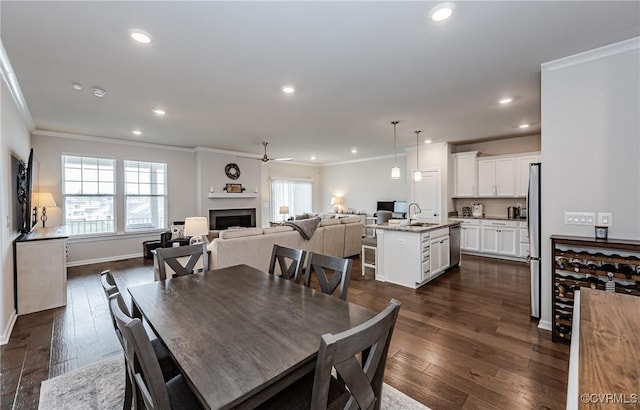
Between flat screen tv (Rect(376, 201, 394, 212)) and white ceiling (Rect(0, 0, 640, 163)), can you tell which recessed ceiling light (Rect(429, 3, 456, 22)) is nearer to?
white ceiling (Rect(0, 0, 640, 163))

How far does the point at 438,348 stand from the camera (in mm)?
2500

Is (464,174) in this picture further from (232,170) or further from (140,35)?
(140,35)

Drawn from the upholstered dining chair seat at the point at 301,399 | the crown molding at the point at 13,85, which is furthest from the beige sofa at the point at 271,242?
the upholstered dining chair seat at the point at 301,399

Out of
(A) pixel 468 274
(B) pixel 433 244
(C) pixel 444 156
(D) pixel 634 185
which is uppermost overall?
(C) pixel 444 156

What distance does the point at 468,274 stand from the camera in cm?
484

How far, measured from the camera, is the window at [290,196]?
9.48 m

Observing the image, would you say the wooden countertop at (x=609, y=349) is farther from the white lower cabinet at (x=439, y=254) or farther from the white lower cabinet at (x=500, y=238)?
the white lower cabinet at (x=500, y=238)

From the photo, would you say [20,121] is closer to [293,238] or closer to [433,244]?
[293,238]

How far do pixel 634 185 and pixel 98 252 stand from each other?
8201 mm

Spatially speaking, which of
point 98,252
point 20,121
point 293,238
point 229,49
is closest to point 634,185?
point 229,49

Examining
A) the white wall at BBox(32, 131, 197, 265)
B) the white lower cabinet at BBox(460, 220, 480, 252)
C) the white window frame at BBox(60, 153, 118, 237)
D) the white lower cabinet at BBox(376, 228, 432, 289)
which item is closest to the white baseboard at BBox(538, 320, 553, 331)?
the white lower cabinet at BBox(376, 228, 432, 289)

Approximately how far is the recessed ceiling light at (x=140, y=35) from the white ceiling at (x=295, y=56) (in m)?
0.04

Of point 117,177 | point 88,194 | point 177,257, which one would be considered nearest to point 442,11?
point 177,257

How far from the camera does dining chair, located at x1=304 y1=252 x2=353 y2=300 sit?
1928 millimetres
